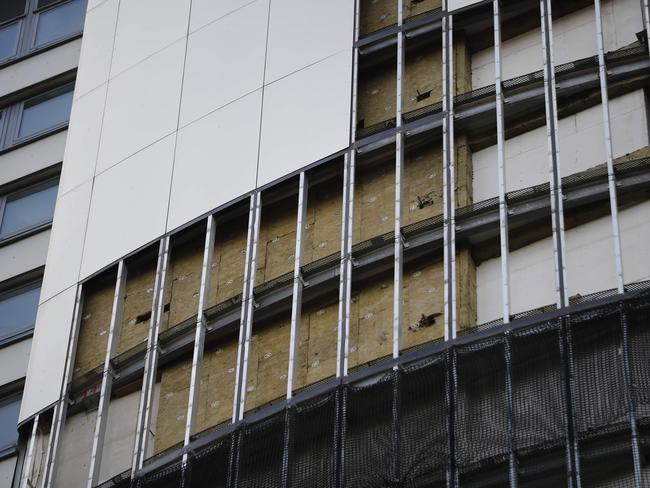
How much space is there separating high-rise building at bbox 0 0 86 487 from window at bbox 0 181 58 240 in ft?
0.09

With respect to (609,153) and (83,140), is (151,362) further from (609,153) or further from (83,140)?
(609,153)

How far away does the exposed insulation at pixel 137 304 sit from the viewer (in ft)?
Answer: 125

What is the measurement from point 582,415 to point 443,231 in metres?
6.05

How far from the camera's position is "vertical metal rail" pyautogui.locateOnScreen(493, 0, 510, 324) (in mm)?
32875

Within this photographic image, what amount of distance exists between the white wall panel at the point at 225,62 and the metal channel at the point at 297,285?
154 inches

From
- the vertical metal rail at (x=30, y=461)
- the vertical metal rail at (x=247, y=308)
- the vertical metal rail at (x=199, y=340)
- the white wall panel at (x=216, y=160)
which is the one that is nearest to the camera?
the vertical metal rail at (x=247, y=308)

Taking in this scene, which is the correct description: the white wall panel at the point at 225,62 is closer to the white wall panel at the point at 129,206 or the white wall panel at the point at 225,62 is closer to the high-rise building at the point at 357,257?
the high-rise building at the point at 357,257

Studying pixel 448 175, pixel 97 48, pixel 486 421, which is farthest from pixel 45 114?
pixel 486 421

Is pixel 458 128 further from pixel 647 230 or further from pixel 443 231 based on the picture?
pixel 647 230

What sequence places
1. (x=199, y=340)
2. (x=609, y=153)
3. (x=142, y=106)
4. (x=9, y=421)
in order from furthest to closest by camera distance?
(x=142, y=106), (x=9, y=421), (x=199, y=340), (x=609, y=153)

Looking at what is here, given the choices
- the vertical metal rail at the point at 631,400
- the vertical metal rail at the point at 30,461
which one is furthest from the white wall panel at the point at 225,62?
the vertical metal rail at the point at 631,400

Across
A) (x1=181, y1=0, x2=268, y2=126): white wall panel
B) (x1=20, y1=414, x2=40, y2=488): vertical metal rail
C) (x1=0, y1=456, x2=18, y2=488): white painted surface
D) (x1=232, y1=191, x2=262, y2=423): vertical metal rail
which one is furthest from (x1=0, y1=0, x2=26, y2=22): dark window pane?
(x1=0, y1=456, x2=18, y2=488): white painted surface

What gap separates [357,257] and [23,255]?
11772mm

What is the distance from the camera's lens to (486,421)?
30859 mm
